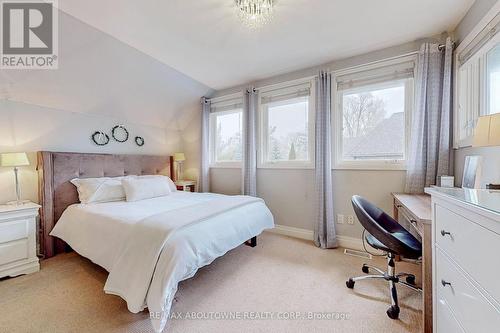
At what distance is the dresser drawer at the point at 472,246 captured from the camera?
687 mm

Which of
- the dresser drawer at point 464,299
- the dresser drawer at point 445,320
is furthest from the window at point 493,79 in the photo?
the dresser drawer at point 445,320

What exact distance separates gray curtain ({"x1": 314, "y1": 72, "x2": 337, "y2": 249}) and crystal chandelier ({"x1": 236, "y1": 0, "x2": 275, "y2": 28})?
115 cm

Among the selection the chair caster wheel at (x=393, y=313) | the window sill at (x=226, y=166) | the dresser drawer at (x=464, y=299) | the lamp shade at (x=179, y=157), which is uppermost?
the lamp shade at (x=179, y=157)

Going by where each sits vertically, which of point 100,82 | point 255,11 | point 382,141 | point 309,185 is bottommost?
point 309,185

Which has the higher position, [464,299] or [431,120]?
[431,120]

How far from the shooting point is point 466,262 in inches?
33.2

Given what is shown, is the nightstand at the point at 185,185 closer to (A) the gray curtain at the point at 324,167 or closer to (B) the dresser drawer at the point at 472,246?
(A) the gray curtain at the point at 324,167

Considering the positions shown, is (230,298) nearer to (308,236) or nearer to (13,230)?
(308,236)

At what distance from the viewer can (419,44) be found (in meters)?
2.36

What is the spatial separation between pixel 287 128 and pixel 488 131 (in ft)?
7.64

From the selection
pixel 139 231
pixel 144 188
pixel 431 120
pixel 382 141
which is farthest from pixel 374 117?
pixel 144 188

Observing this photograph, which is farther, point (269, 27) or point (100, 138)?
point (100, 138)

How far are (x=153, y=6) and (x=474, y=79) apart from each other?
2886 mm

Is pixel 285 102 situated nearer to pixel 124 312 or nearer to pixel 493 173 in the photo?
pixel 493 173
